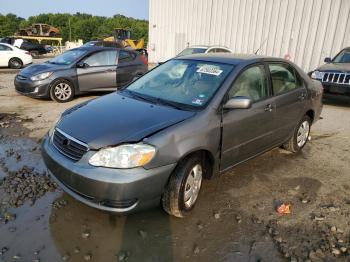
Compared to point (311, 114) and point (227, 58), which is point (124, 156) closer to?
point (227, 58)

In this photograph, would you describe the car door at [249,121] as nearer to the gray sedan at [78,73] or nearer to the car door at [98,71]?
the gray sedan at [78,73]

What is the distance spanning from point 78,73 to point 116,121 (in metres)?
5.81

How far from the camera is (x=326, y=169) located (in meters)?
4.59

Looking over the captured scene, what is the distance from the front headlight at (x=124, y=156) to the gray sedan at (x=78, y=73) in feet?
16.7

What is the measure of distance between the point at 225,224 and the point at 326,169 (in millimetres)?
2190

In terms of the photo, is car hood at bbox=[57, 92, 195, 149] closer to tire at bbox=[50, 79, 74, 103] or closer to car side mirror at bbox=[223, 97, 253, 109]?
car side mirror at bbox=[223, 97, 253, 109]

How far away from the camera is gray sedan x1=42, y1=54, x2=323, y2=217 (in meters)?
2.77

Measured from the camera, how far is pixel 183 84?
381 centimetres

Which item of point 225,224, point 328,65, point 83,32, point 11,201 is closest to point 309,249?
point 225,224

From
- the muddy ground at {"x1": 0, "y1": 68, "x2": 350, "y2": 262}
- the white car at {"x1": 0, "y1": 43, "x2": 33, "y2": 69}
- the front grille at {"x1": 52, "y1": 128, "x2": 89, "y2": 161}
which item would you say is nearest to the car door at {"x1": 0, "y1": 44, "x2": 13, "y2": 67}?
the white car at {"x1": 0, "y1": 43, "x2": 33, "y2": 69}

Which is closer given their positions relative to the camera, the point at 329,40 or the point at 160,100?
the point at 160,100

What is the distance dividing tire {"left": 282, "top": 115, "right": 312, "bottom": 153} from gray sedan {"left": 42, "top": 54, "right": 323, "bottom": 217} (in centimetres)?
36

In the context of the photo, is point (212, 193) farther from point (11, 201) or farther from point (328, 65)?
point (328, 65)

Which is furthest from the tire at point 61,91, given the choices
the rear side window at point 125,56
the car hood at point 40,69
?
the rear side window at point 125,56
